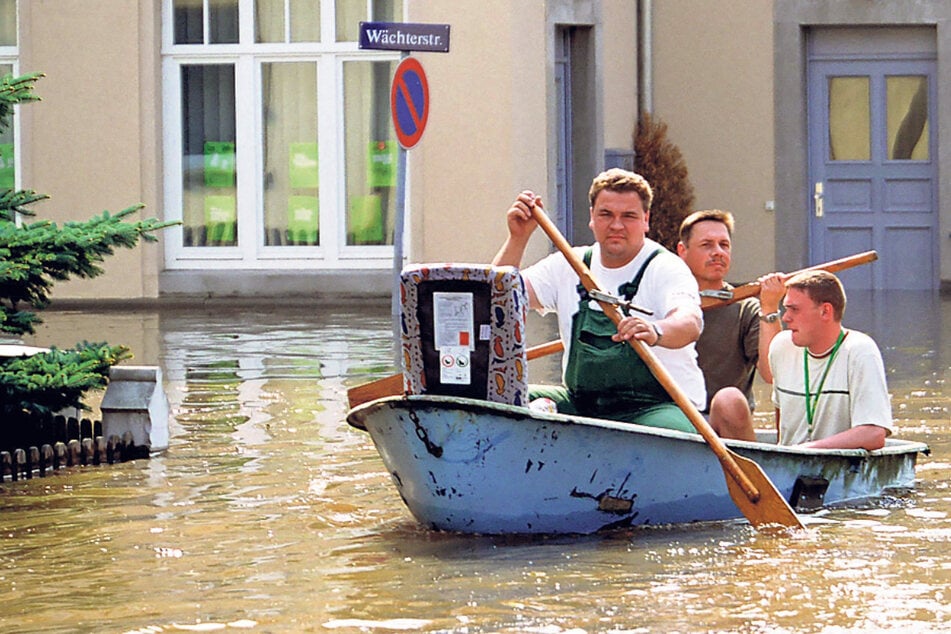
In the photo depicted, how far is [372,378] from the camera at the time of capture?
14.0 meters

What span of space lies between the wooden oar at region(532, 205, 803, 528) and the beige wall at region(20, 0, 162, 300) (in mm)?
14366

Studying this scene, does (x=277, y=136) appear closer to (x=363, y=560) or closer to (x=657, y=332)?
(x=657, y=332)

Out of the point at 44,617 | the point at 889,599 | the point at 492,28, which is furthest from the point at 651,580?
the point at 492,28

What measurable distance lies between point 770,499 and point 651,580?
1.13 metres

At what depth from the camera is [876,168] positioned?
24.0 meters

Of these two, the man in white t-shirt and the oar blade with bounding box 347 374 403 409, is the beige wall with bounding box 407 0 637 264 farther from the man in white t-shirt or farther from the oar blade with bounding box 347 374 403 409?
the man in white t-shirt

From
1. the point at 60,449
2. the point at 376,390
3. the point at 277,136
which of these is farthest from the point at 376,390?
the point at 277,136

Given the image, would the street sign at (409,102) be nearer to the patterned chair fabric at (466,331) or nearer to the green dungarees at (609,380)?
the green dungarees at (609,380)

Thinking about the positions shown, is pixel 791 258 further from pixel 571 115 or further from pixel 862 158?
pixel 571 115

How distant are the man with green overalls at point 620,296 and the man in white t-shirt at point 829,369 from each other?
23.9 inches

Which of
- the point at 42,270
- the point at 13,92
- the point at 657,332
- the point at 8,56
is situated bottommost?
the point at 657,332

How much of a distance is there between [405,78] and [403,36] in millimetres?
368

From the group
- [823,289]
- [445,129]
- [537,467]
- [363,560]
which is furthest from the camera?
[445,129]

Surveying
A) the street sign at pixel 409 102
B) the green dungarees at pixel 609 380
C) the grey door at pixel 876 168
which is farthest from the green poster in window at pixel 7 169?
the green dungarees at pixel 609 380
